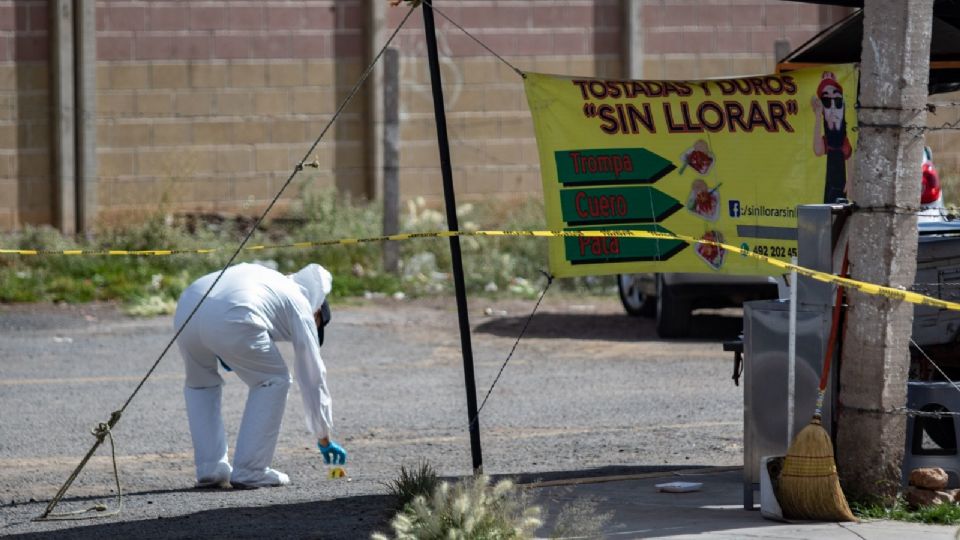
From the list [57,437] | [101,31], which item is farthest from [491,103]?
[57,437]

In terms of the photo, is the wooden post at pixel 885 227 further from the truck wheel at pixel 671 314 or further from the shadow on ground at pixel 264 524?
the truck wheel at pixel 671 314

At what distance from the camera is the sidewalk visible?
21.6 feet

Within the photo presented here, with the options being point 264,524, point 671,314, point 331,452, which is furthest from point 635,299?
point 264,524

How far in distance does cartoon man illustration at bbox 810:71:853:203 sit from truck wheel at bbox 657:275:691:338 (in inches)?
201

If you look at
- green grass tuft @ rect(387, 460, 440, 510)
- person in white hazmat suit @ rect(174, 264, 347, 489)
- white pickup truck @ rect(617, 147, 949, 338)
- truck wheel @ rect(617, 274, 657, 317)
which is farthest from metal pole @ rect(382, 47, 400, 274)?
green grass tuft @ rect(387, 460, 440, 510)

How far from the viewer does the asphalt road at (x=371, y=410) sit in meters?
7.73

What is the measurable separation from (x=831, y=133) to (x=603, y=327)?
635 centimetres

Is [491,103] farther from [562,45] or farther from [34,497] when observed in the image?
[34,497]

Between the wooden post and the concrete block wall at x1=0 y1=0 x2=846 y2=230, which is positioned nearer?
the wooden post

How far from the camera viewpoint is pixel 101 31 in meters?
17.6

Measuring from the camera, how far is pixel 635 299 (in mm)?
15016

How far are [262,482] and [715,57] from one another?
1303 centimetres

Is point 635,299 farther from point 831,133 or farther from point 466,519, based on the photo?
point 466,519

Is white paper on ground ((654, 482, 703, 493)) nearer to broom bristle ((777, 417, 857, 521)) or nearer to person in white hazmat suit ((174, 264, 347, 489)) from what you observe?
broom bristle ((777, 417, 857, 521))
